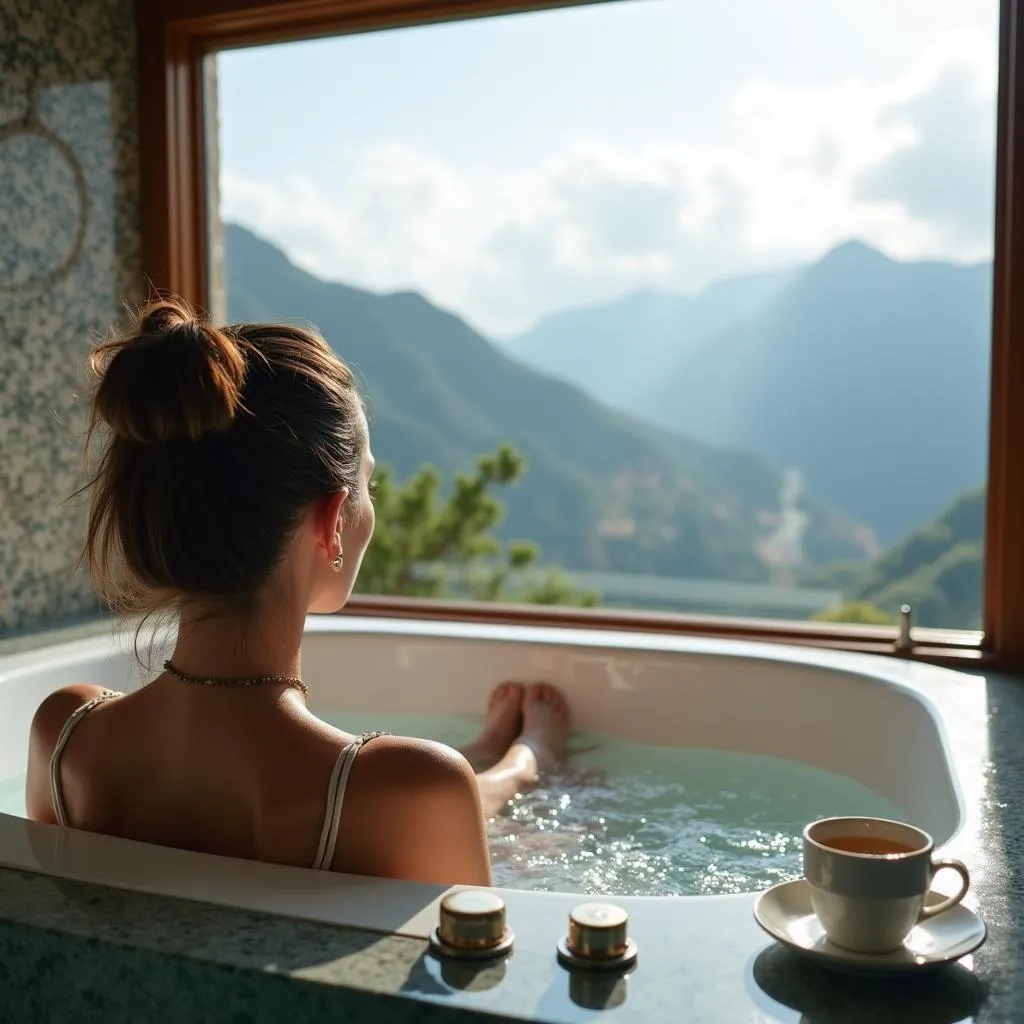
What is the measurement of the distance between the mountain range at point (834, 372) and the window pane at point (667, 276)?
2 cm

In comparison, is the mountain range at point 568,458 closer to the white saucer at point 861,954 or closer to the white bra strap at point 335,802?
the white bra strap at point 335,802

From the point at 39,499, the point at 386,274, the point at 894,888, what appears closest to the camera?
the point at 894,888

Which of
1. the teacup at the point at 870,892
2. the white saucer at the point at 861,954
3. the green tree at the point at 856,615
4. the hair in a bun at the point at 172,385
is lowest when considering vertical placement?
the green tree at the point at 856,615

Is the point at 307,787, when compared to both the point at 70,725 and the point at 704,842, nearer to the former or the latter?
the point at 70,725

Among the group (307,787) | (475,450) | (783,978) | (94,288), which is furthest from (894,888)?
(475,450)

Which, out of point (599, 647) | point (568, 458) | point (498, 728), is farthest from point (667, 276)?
point (498, 728)

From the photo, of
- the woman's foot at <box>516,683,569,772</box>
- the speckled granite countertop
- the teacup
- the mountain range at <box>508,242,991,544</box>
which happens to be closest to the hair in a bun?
the speckled granite countertop

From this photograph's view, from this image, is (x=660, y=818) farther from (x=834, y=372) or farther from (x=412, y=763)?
(x=834, y=372)

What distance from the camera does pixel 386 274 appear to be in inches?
375

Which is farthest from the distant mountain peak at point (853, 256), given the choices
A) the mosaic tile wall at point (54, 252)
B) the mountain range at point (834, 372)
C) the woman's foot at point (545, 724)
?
the woman's foot at point (545, 724)

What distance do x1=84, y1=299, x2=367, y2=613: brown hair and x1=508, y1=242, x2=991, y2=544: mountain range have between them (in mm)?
7110

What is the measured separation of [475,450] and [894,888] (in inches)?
304

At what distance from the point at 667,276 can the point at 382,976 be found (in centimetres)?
930

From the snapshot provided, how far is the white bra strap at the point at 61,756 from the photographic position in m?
1.28
